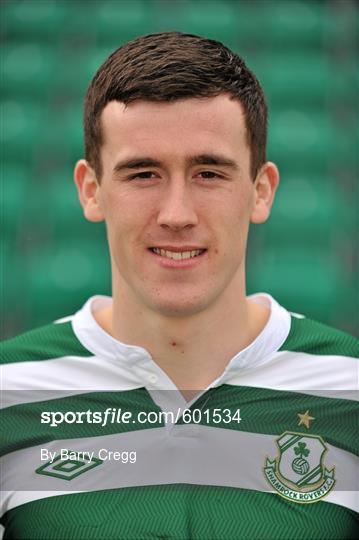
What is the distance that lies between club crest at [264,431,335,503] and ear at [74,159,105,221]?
58cm

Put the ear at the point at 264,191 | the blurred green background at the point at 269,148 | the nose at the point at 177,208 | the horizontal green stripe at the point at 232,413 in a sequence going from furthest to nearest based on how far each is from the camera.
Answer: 1. the blurred green background at the point at 269,148
2. the ear at the point at 264,191
3. the horizontal green stripe at the point at 232,413
4. the nose at the point at 177,208

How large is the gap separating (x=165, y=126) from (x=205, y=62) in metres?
0.18

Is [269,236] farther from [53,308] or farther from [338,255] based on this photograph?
[53,308]

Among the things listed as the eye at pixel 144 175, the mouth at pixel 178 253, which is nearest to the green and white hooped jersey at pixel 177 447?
the mouth at pixel 178 253

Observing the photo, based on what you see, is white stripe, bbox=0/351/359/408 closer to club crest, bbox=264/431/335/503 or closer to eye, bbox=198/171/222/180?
club crest, bbox=264/431/335/503

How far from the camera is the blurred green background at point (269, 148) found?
357 centimetres

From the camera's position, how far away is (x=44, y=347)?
1.68 meters

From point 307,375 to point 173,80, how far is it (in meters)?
0.63

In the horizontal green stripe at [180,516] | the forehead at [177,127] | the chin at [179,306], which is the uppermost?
the forehead at [177,127]

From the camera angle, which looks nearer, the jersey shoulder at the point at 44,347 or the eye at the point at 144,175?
the eye at the point at 144,175

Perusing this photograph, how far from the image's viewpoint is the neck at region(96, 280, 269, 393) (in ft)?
5.22

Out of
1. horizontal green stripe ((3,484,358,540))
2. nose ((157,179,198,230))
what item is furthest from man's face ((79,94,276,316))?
horizontal green stripe ((3,484,358,540))

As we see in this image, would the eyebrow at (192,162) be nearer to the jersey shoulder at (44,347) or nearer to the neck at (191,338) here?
the neck at (191,338)

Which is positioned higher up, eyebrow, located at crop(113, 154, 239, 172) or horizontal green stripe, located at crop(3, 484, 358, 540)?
eyebrow, located at crop(113, 154, 239, 172)
